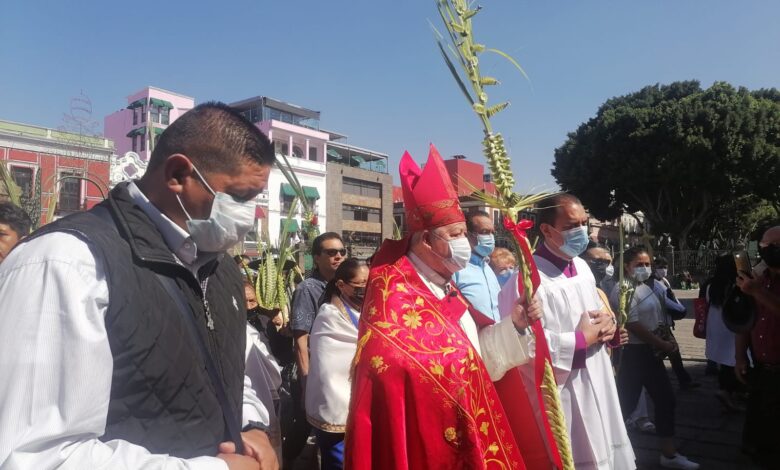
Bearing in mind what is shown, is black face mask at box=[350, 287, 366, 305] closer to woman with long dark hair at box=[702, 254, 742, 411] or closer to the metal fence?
woman with long dark hair at box=[702, 254, 742, 411]

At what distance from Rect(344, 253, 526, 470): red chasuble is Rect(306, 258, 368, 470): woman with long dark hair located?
0.97 metres

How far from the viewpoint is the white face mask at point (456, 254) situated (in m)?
2.72

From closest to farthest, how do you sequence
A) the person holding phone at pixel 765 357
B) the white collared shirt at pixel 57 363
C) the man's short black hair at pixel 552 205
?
the white collared shirt at pixel 57 363 → the man's short black hair at pixel 552 205 → the person holding phone at pixel 765 357

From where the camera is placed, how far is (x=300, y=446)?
4.50 m

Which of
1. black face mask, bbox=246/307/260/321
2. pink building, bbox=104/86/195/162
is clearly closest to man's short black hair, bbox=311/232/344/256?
black face mask, bbox=246/307/260/321

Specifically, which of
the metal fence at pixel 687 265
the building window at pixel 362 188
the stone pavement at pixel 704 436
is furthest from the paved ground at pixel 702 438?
the building window at pixel 362 188

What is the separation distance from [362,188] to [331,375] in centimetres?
4728

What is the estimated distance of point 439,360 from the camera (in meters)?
2.35

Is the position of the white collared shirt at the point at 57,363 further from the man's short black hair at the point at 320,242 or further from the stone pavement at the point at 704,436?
the stone pavement at the point at 704,436

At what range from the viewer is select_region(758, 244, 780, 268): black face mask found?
409 centimetres

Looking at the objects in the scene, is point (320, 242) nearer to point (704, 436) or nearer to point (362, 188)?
point (704, 436)

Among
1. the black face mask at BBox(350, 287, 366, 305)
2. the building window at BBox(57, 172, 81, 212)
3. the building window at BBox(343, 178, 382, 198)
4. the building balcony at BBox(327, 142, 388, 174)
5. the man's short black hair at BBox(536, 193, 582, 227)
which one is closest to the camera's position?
the man's short black hair at BBox(536, 193, 582, 227)

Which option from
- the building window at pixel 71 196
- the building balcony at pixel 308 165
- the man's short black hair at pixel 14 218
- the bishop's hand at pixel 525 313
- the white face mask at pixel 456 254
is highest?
the building balcony at pixel 308 165

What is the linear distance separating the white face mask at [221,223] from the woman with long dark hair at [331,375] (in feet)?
6.27
